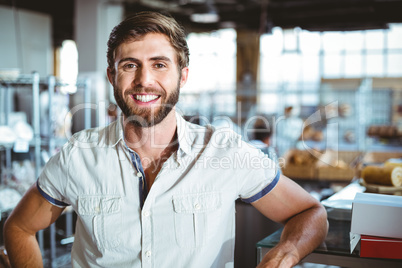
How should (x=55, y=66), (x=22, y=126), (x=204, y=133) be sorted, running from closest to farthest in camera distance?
(x=204, y=133) → (x=22, y=126) → (x=55, y=66)

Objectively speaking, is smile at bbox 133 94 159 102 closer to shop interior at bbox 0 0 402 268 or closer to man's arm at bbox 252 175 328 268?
man's arm at bbox 252 175 328 268

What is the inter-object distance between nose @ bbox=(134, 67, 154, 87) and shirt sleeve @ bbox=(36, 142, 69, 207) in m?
0.37

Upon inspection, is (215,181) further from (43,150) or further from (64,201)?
(43,150)

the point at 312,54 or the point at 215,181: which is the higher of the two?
the point at 312,54

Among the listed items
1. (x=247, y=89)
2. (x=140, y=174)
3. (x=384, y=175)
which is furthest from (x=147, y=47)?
(x=247, y=89)

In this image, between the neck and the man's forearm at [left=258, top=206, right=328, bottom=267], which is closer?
the man's forearm at [left=258, top=206, right=328, bottom=267]

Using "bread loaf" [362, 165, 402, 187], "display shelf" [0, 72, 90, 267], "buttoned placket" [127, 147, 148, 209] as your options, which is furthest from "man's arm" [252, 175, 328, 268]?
"display shelf" [0, 72, 90, 267]

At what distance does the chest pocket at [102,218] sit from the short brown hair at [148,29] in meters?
0.54

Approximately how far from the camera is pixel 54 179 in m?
1.45

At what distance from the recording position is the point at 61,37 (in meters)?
13.3

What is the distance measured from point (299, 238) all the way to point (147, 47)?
0.80 metres

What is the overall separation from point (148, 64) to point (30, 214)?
68 cm

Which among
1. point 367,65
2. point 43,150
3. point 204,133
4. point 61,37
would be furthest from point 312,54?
point 204,133

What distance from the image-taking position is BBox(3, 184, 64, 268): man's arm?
145 centimetres
